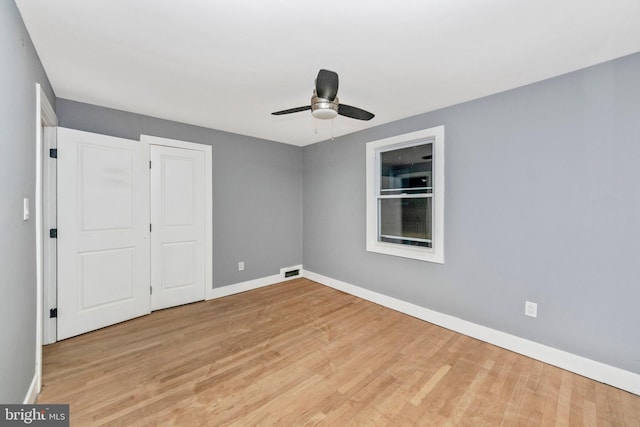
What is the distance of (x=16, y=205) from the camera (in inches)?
57.5

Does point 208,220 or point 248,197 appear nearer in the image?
point 208,220

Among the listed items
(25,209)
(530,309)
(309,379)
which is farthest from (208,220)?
(530,309)

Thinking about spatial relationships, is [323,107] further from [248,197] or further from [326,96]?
[248,197]

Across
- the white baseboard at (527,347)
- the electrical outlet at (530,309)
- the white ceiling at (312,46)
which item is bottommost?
the white baseboard at (527,347)

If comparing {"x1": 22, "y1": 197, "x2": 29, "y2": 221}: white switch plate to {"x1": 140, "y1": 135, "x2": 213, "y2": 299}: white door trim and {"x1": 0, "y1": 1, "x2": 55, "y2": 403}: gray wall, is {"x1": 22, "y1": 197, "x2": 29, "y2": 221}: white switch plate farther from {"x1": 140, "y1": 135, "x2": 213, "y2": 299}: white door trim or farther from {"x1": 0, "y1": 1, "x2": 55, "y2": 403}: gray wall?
{"x1": 140, "y1": 135, "x2": 213, "y2": 299}: white door trim

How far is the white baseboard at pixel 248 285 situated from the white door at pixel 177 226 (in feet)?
0.58

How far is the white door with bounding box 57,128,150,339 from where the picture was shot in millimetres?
2598

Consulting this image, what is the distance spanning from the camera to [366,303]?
3.52m

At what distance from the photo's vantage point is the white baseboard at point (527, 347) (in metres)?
1.91

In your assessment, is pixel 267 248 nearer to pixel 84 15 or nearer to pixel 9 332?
pixel 9 332

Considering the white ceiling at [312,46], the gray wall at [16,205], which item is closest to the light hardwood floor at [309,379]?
the gray wall at [16,205]

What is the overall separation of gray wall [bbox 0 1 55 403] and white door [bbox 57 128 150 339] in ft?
3.17

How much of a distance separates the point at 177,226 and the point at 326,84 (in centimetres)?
274

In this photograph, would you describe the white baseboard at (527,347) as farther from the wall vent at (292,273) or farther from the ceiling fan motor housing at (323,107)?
the ceiling fan motor housing at (323,107)
